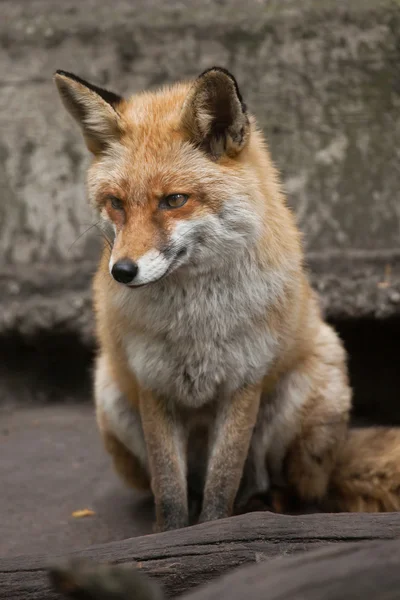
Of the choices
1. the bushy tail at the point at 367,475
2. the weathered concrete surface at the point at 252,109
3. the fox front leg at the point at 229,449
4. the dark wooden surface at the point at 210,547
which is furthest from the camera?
the weathered concrete surface at the point at 252,109

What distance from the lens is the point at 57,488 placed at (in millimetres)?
4641

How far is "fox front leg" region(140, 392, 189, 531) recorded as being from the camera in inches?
144

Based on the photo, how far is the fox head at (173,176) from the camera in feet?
10.3

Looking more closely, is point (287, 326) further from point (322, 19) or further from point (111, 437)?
point (322, 19)

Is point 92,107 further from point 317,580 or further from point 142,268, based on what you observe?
point 317,580

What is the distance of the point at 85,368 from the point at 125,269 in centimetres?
342

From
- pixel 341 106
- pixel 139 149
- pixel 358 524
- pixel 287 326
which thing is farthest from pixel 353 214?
pixel 358 524

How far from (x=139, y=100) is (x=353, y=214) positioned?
2.44 meters

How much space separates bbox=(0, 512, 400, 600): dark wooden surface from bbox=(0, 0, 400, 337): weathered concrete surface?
286 cm

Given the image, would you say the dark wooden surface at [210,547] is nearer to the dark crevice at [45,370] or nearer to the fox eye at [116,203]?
the fox eye at [116,203]

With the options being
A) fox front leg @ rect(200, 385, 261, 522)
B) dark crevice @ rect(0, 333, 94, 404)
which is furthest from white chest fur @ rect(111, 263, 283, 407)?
dark crevice @ rect(0, 333, 94, 404)

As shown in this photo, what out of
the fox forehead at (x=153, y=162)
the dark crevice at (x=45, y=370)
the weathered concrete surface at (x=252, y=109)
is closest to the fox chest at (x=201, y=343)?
the fox forehead at (x=153, y=162)

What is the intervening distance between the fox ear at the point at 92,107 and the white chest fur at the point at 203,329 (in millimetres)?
683

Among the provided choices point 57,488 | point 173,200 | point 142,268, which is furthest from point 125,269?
point 57,488
